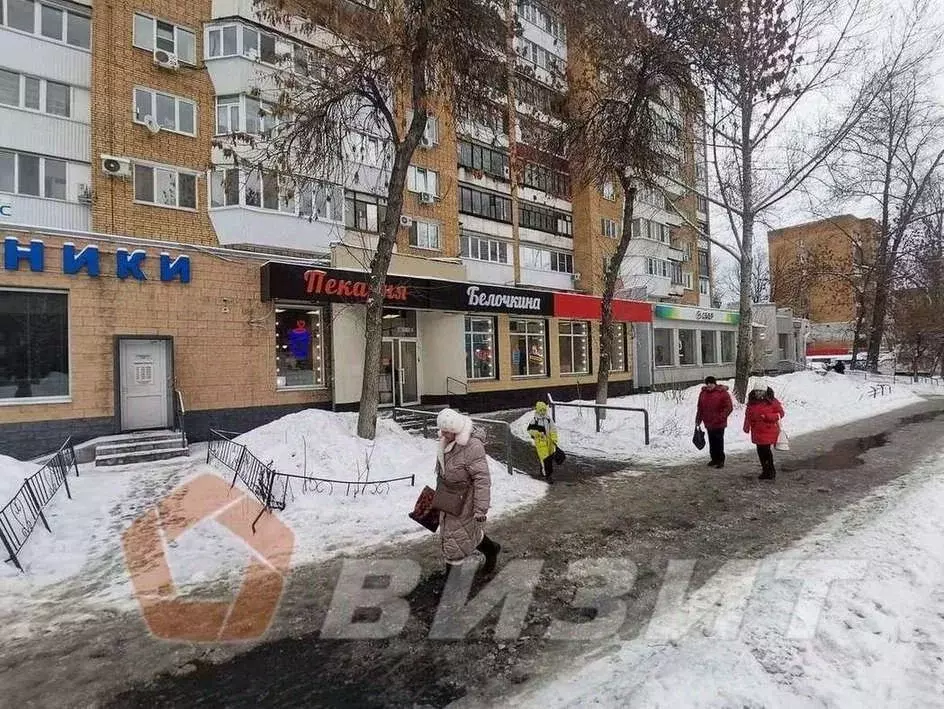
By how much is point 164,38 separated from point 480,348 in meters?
13.1

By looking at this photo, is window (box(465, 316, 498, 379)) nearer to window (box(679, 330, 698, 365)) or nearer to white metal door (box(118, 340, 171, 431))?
white metal door (box(118, 340, 171, 431))

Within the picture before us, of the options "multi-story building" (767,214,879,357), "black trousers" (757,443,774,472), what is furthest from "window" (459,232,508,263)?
"black trousers" (757,443,774,472)

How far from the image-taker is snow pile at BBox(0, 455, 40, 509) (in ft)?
23.5

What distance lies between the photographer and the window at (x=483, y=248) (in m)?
23.1

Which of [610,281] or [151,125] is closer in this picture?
[151,125]

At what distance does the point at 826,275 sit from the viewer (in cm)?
3117

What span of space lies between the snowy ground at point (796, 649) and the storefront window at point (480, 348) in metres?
14.8

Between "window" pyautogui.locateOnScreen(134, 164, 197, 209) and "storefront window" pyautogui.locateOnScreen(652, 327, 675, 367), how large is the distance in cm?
2043

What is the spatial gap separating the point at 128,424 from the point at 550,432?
31.8 ft

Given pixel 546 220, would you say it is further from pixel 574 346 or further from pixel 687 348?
pixel 687 348

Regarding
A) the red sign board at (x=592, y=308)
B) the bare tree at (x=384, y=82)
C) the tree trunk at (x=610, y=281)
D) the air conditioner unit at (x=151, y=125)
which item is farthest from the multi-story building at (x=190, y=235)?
the red sign board at (x=592, y=308)

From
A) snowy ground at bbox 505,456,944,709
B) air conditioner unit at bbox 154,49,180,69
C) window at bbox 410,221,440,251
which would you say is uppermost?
air conditioner unit at bbox 154,49,180,69

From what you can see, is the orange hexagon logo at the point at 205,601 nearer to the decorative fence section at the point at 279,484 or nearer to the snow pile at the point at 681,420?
the decorative fence section at the point at 279,484

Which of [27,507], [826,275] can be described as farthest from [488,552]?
[826,275]
